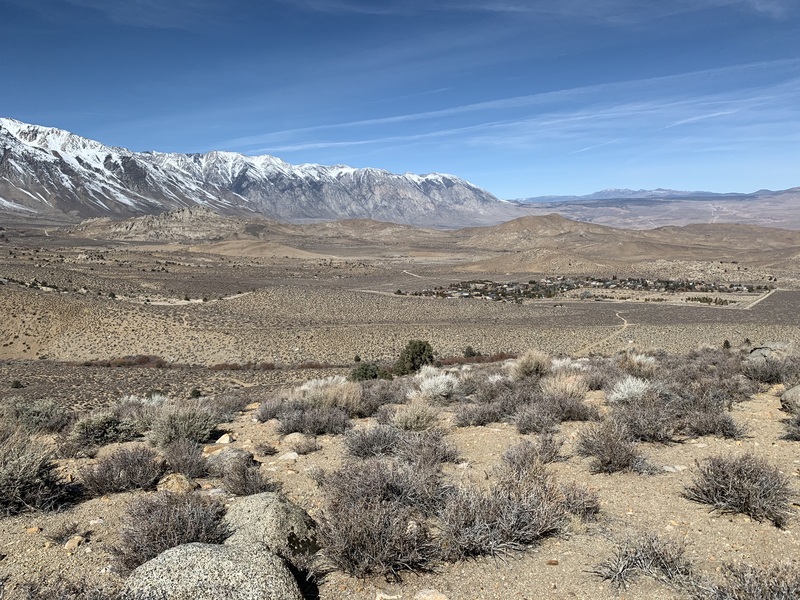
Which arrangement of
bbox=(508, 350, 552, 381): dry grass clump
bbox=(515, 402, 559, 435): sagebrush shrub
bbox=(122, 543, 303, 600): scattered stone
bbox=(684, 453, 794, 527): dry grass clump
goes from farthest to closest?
bbox=(508, 350, 552, 381): dry grass clump < bbox=(515, 402, 559, 435): sagebrush shrub < bbox=(684, 453, 794, 527): dry grass clump < bbox=(122, 543, 303, 600): scattered stone

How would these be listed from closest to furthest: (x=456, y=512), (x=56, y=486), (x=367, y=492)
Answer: (x=456, y=512) < (x=367, y=492) < (x=56, y=486)

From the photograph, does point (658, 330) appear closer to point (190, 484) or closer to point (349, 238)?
point (190, 484)

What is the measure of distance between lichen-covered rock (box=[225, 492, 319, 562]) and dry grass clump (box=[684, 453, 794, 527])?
12.6 ft

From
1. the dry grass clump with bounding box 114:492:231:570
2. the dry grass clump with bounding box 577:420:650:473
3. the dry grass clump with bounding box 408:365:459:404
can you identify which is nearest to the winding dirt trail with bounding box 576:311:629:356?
the dry grass clump with bounding box 408:365:459:404

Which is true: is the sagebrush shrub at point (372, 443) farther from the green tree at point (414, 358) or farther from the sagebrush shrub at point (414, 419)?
the green tree at point (414, 358)

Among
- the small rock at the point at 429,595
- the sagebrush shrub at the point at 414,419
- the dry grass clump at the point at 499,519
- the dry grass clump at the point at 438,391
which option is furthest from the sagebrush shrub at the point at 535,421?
the small rock at the point at 429,595

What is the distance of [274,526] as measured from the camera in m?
4.31

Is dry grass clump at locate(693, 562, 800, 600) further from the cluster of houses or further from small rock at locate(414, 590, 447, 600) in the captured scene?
the cluster of houses

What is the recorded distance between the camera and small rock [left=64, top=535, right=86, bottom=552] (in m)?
4.41

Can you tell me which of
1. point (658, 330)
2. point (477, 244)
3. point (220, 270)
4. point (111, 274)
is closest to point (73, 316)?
point (111, 274)

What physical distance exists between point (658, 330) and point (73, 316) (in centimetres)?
4009

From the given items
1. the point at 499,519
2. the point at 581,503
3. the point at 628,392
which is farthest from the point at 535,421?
the point at 499,519

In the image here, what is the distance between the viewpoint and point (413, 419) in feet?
28.5

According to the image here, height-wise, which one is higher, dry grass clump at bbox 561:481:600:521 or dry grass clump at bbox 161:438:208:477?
dry grass clump at bbox 561:481:600:521
